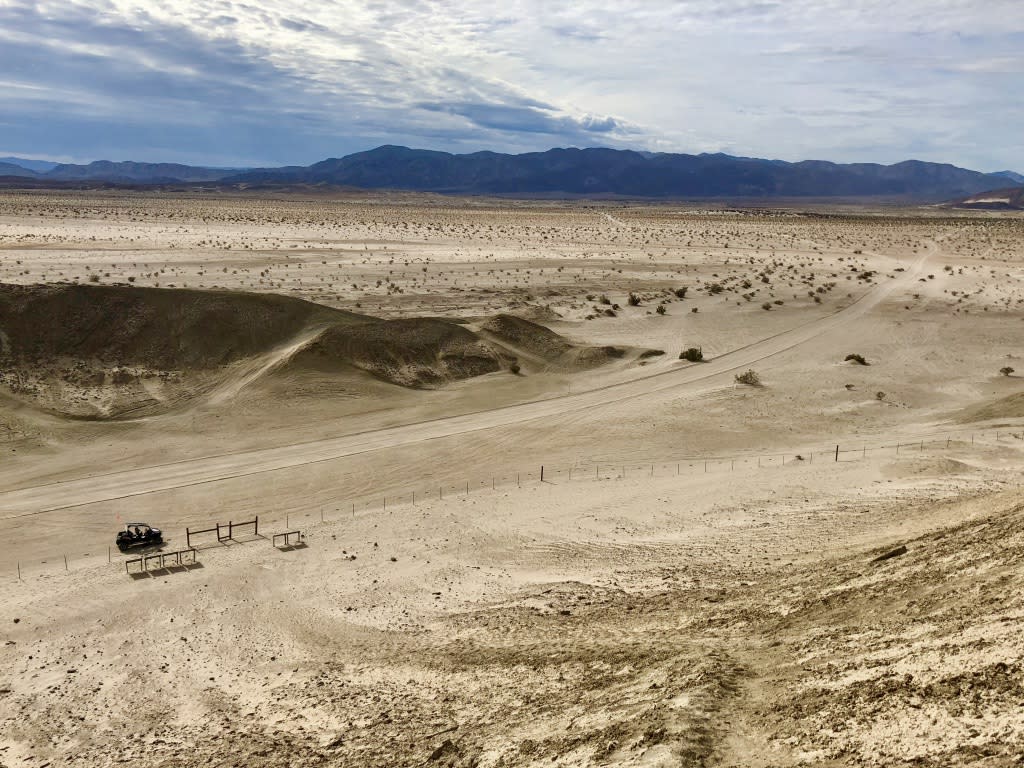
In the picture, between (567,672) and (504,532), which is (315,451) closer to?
(504,532)

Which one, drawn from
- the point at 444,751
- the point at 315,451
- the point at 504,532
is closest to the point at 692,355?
the point at 315,451

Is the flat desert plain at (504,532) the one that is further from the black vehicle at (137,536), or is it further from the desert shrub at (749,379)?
the black vehicle at (137,536)

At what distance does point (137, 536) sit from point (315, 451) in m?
9.57

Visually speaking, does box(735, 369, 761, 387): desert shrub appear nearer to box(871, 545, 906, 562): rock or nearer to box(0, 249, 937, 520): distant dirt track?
box(0, 249, 937, 520): distant dirt track

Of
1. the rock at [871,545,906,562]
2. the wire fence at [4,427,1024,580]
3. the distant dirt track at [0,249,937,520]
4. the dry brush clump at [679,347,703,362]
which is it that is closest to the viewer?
the rock at [871,545,906,562]

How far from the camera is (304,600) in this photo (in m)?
20.8

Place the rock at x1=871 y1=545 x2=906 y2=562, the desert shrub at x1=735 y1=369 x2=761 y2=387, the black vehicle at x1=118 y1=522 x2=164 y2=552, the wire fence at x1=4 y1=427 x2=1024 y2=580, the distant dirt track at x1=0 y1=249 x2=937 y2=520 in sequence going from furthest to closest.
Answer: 1. the desert shrub at x1=735 y1=369 x2=761 y2=387
2. the distant dirt track at x1=0 y1=249 x2=937 y2=520
3. the wire fence at x1=4 y1=427 x2=1024 y2=580
4. the black vehicle at x1=118 y1=522 x2=164 y2=552
5. the rock at x1=871 y1=545 x2=906 y2=562

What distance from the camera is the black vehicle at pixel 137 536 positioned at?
2406cm

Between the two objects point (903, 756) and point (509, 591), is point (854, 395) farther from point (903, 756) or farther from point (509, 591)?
point (903, 756)

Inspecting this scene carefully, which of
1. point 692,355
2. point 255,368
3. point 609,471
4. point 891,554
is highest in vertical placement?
point 255,368

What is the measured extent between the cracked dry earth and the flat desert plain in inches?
3.3

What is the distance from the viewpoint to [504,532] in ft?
82.3

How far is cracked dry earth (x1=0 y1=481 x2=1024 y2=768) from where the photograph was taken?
473 inches

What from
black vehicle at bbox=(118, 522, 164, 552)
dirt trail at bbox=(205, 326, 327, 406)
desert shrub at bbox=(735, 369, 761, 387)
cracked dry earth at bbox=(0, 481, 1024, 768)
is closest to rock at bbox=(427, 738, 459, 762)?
cracked dry earth at bbox=(0, 481, 1024, 768)
